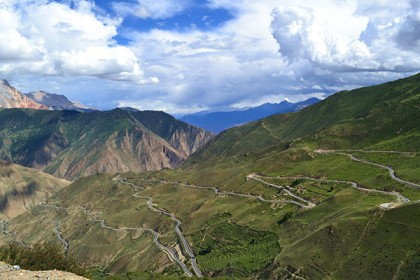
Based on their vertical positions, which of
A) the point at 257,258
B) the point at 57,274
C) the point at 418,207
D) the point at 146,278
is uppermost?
the point at 57,274

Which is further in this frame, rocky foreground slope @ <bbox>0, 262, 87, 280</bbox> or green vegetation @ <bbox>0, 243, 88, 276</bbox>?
green vegetation @ <bbox>0, 243, 88, 276</bbox>

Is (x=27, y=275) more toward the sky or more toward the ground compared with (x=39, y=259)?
more toward the sky

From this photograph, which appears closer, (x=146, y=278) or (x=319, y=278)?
(x=146, y=278)

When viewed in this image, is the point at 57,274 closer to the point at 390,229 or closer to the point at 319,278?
the point at 319,278

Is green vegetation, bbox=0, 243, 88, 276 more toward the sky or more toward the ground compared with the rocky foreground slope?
more toward the ground

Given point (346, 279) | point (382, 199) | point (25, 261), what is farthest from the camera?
point (382, 199)

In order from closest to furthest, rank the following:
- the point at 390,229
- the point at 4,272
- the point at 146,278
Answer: the point at 4,272, the point at 146,278, the point at 390,229

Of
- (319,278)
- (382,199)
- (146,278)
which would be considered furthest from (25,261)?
(382,199)

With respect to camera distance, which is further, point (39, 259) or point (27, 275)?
point (39, 259)

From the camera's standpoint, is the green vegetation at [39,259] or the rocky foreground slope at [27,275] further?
the green vegetation at [39,259]

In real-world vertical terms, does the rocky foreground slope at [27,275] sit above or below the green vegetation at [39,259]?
above

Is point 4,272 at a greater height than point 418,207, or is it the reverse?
point 4,272
